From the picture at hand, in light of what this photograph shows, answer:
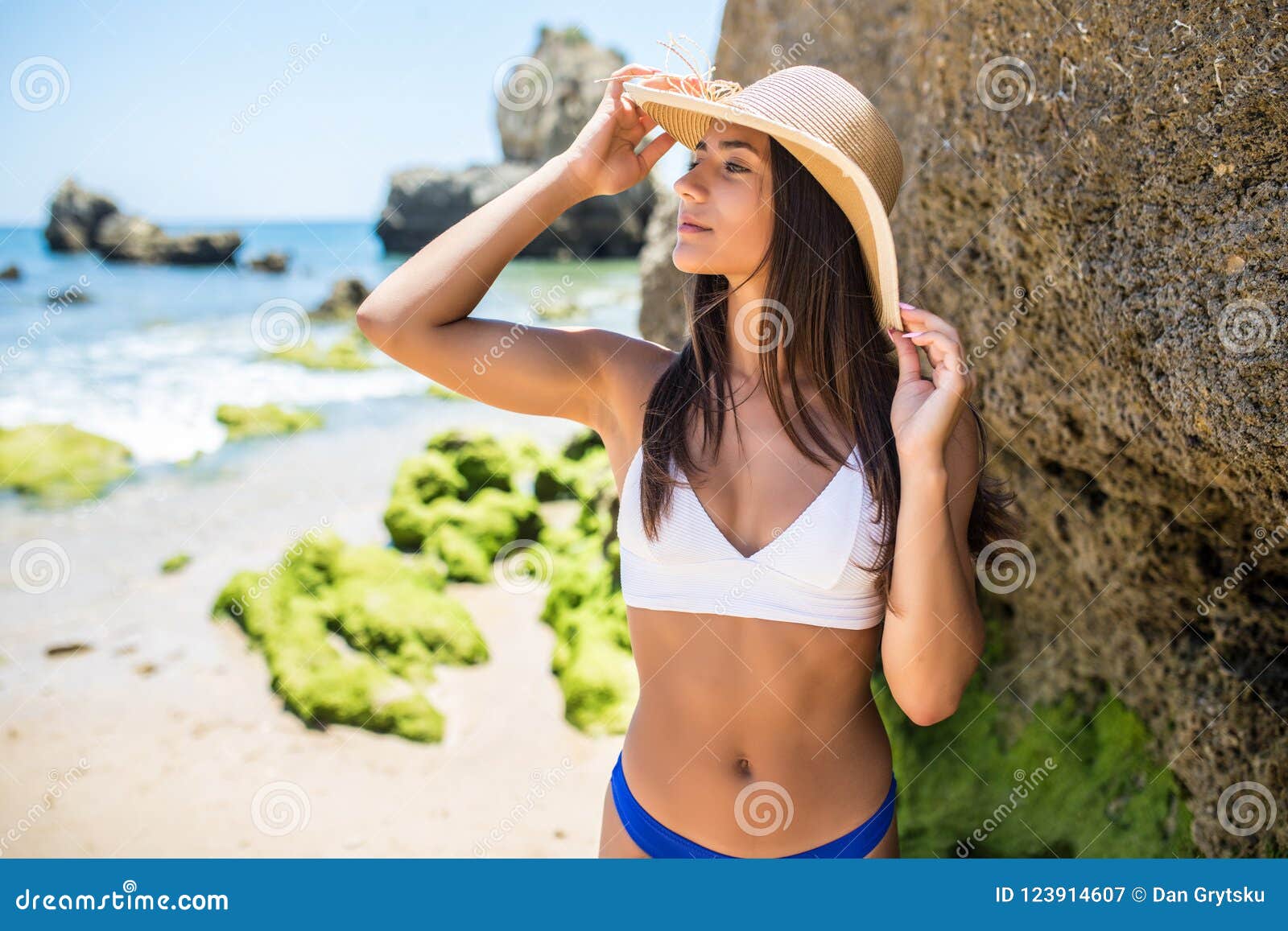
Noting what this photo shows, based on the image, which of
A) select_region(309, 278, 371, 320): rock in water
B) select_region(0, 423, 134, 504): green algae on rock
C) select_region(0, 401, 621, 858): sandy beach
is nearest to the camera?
select_region(0, 401, 621, 858): sandy beach

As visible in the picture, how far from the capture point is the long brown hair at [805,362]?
214 cm

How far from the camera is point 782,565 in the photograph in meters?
1.99

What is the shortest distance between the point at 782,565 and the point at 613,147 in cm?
110

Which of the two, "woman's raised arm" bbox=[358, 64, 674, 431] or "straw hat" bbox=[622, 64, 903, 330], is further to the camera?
"woman's raised arm" bbox=[358, 64, 674, 431]

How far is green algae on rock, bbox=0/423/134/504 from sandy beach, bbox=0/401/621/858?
3.11 metres

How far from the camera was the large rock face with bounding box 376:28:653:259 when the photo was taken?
4088 centimetres

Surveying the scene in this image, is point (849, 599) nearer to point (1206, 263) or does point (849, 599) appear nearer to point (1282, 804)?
point (1206, 263)

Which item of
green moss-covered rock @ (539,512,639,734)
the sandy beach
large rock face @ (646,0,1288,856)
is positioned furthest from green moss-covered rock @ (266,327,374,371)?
large rock face @ (646,0,1288,856)

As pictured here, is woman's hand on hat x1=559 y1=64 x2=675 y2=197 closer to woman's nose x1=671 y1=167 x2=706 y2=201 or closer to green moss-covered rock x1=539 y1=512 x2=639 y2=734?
woman's nose x1=671 y1=167 x2=706 y2=201

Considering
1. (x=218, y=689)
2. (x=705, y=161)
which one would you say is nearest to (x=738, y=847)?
(x=705, y=161)

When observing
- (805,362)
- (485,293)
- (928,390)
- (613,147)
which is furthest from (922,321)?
(485,293)

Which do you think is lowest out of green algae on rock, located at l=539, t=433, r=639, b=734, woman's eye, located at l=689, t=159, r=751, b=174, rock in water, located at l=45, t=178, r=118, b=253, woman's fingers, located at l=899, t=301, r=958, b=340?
rock in water, located at l=45, t=178, r=118, b=253

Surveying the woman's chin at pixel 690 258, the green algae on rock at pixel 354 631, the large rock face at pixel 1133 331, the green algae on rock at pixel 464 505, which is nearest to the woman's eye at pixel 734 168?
the woman's chin at pixel 690 258

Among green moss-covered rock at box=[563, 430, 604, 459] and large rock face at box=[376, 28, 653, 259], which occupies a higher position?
green moss-covered rock at box=[563, 430, 604, 459]
